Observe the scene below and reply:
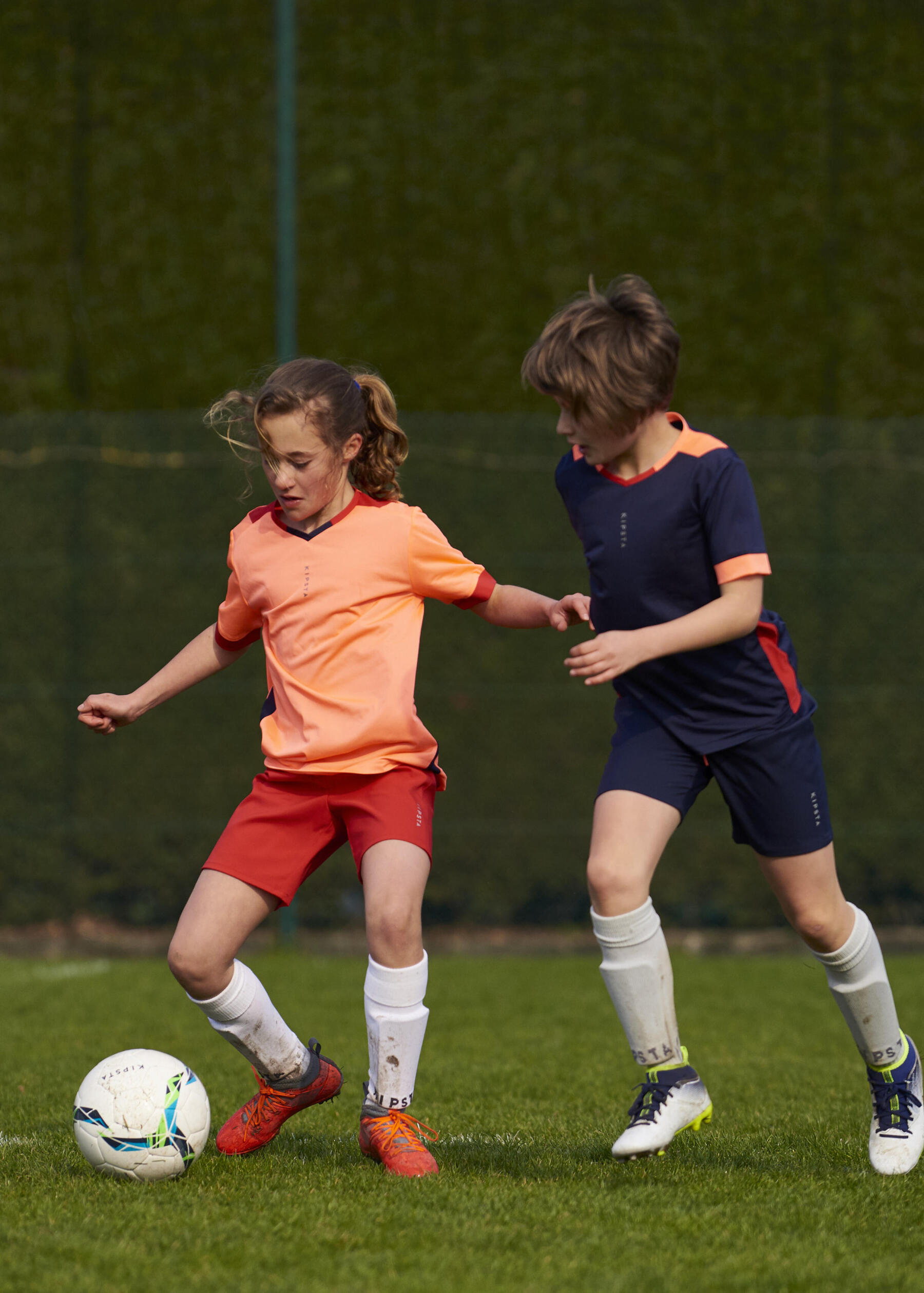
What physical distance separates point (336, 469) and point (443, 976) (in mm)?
4012

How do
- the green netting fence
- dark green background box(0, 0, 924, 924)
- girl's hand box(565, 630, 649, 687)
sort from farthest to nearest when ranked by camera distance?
1. dark green background box(0, 0, 924, 924)
2. the green netting fence
3. girl's hand box(565, 630, 649, 687)

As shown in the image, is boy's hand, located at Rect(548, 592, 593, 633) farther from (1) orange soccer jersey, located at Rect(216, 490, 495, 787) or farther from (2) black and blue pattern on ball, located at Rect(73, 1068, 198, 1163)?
(2) black and blue pattern on ball, located at Rect(73, 1068, 198, 1163)

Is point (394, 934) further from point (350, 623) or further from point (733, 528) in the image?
point (733, 528)

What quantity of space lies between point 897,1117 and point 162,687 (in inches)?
79.0

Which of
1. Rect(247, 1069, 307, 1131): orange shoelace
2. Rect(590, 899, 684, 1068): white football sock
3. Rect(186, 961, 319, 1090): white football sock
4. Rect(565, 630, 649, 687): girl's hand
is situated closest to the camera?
Rect(565, 630, 649, 687): girl's hand

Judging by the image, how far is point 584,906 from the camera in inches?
310

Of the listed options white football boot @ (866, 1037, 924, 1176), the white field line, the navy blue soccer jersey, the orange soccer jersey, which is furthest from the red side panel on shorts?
the white field line

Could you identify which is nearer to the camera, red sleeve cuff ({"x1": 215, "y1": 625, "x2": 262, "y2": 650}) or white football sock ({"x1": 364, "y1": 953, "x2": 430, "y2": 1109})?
white football sock ({"x1": 364, "y1": 953, "x2": 430, "y2": 1109})

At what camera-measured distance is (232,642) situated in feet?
12.4

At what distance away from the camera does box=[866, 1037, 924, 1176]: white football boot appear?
3334mm

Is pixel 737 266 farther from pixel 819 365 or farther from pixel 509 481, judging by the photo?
pixel 509 481

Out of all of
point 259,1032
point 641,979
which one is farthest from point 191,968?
point 641,979

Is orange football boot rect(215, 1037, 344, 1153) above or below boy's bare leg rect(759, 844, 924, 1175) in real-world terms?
below

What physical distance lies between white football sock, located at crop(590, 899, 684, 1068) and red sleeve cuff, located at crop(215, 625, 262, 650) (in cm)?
115
